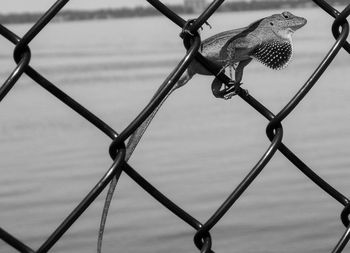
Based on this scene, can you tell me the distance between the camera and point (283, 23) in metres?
2.53

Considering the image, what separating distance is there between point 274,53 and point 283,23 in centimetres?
13

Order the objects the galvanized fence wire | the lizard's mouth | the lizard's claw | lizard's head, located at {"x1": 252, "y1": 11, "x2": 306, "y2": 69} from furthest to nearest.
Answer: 1. the lizard's mouth
2. lizard's head, located at {"x1": 252, "y1": 11, "x2": 306, "y2": 69}
3. the lizard's claw
4. the galvanized fence wire

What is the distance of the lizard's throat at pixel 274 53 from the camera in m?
2.41

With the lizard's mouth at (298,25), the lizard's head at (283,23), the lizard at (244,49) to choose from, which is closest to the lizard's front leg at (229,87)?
the lizard at (244,49)

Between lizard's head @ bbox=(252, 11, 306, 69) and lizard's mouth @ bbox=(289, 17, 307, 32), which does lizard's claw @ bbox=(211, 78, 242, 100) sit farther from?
lizard's mouth @ bbox=(289, 17, 307, 32)

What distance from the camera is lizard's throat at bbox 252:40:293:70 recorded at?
2.41m

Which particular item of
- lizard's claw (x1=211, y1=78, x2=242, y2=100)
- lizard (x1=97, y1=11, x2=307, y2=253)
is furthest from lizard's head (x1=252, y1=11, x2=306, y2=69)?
lizard's claw (x1=211, y1=78, x2=242, y2=100)

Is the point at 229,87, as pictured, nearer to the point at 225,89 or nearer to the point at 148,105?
the point at 225,89

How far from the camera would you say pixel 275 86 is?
1688 centimetres

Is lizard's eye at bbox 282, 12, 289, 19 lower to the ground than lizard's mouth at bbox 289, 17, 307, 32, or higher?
higher

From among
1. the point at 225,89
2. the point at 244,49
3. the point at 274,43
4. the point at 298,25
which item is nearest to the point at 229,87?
the point at 225,89

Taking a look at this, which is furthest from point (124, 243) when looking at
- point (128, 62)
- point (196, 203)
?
point (128, 62)

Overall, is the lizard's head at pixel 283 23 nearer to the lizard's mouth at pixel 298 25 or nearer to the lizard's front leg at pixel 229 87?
the lizard's mouth at pixel 298 25

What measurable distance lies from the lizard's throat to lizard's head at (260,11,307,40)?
3 centimetres
